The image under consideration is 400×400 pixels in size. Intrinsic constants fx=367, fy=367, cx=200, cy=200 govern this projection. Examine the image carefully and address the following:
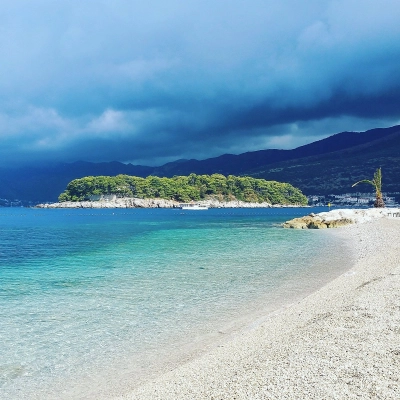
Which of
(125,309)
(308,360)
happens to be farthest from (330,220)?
(308,360)

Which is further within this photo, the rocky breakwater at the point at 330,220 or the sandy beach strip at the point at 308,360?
the rocky breakwater at the point at 330,220

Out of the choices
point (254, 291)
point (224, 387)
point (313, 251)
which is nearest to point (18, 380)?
point (224, 387)

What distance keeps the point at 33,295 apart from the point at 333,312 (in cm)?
1352

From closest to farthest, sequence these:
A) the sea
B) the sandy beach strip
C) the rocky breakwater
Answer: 1. the sandy beach strip
2. the sea
3. the rocky breakwater

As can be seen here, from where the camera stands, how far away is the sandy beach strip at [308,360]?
21.4 feet

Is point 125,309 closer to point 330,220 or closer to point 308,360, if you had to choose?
point 308,360

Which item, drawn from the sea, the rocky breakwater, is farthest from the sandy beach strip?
the rocky breakwater

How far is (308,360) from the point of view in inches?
308

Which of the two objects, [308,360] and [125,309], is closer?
[308,360]

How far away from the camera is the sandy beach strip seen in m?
6.54

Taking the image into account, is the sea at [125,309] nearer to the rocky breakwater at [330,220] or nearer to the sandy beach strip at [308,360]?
the sandy beach strip at [308,360]

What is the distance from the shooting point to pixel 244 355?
371 inches

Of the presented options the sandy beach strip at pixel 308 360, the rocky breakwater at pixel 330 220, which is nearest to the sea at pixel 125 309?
the sandy beach strip at pixel 308 360

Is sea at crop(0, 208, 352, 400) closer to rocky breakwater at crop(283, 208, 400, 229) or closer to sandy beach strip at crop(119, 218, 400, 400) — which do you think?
sandy beach strip at crop(119, 218, 400, 400)
